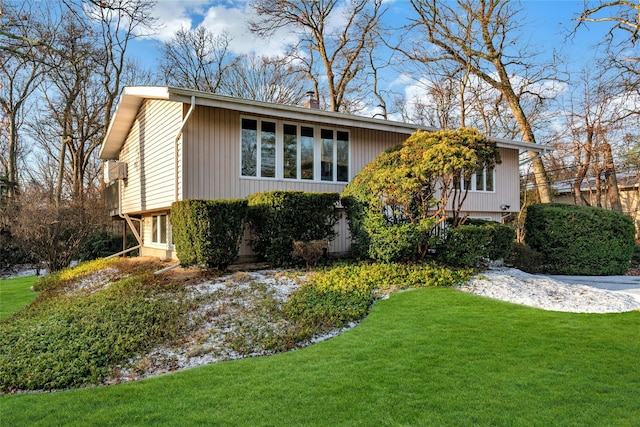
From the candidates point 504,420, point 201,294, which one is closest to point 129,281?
point 201,294

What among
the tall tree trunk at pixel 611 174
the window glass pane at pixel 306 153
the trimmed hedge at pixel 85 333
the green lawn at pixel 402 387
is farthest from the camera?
the tall tree trunk at pixel 611 174

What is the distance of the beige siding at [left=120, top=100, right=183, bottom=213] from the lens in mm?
9211

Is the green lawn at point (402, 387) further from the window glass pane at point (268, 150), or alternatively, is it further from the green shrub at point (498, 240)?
the window glass pane at point (268, 150)

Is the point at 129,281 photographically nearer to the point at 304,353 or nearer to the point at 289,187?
the point at 289,187

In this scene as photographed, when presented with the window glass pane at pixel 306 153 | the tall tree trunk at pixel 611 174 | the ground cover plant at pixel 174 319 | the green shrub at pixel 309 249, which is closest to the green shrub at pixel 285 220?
the green shrub at pixel 309 249

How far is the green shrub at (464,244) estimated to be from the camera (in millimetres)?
7918

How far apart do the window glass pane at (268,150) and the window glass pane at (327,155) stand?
1395 millimetres

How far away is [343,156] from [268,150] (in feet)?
7.40

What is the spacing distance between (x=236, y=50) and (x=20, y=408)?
75.4 ft

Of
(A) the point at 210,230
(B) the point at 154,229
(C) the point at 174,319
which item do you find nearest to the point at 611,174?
A: (A) the point at 210,230

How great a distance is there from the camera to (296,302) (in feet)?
19.8

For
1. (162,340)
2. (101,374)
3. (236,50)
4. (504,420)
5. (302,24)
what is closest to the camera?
(504,420)

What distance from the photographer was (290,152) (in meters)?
9.80

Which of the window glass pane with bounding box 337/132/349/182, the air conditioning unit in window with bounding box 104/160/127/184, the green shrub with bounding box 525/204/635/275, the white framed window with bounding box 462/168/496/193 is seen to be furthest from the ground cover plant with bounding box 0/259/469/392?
the white framed window with bounding box 462/168/496/193
